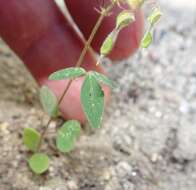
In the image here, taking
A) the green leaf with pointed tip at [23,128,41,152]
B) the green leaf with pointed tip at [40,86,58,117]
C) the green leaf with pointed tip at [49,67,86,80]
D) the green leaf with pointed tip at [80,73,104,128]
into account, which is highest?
the green leaf with pointed tip at [49,67,86,80]

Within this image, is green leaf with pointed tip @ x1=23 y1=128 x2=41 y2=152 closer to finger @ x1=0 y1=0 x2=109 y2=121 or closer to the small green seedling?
the small green seedling

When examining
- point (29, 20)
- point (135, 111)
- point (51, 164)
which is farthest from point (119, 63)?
point (51, 164)

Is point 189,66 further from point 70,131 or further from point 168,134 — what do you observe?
point 70,131

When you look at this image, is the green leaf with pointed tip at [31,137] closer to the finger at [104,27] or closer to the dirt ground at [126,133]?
the dirt ground at [126,133]

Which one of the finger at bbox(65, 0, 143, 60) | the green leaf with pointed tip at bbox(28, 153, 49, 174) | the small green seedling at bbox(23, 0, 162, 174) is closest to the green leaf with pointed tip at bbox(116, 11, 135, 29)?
the small green seedling at bbox(23, 0, 162, 174)

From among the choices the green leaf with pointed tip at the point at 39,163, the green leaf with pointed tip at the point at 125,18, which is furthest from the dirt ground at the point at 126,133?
the green leaf with pointed tip at the point at 125,18

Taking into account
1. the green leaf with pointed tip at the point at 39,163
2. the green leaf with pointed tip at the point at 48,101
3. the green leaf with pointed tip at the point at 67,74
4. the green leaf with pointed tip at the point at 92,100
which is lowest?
the green leaf with pointed tip at the point at 39,163

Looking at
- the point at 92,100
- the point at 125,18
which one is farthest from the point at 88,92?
the point at 125,18
